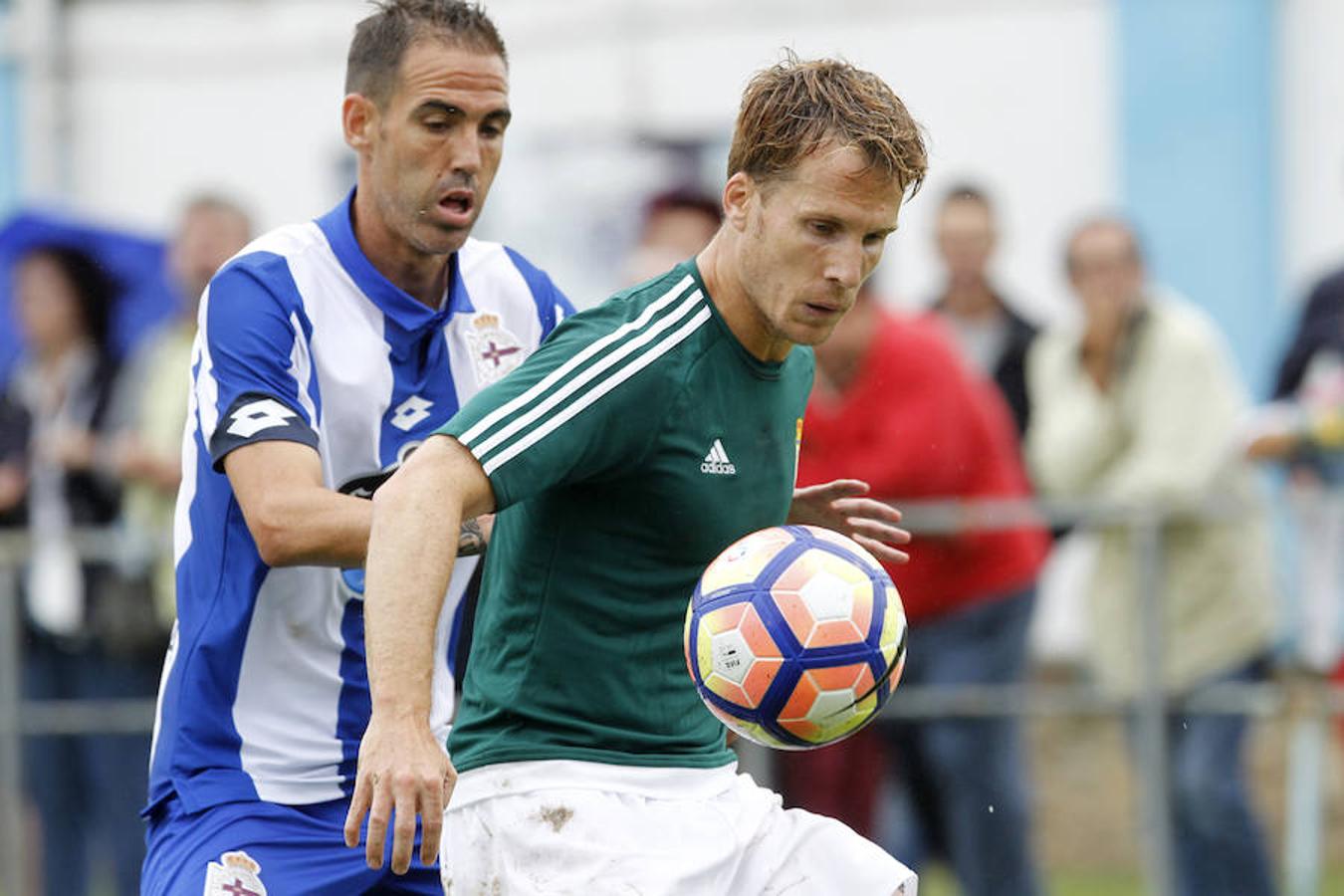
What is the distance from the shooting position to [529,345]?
16.6ft

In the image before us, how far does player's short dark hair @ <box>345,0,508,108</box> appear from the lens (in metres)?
4.96

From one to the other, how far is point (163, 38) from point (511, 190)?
2119mm

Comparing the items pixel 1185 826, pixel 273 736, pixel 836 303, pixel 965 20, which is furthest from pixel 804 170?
pixel 965 20

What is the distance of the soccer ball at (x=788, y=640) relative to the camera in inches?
160

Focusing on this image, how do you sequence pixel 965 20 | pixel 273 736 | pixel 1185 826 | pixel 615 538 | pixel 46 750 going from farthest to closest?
pixel 965 20 < pixel 46 750 < pixel 1185 826 < pixel 273 736 < pixel 615 538

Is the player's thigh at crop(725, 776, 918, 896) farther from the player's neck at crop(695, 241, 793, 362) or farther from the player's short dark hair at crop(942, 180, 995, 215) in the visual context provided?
the player's short dark hair at crop(942, 180, 995, 215)

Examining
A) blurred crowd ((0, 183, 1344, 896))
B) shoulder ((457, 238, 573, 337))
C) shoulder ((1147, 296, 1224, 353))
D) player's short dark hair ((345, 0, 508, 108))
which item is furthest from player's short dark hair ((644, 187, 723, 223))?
player's short dark hair ((345, 0, 508, 108))

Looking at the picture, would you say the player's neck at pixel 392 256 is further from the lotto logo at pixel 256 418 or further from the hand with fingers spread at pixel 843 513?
the hand with fingers spread at pixel 843 513

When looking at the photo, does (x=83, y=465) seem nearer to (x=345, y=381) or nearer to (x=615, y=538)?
(x=345, y=381)

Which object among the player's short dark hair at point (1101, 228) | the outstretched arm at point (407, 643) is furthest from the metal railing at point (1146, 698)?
the outstretched arm at point (407, 643)

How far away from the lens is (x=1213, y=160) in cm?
1162

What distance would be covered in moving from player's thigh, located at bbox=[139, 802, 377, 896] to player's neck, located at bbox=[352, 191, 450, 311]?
1.12 m

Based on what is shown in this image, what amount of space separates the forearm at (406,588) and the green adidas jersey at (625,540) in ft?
1.12

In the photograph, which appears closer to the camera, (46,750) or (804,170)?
(804,170)
